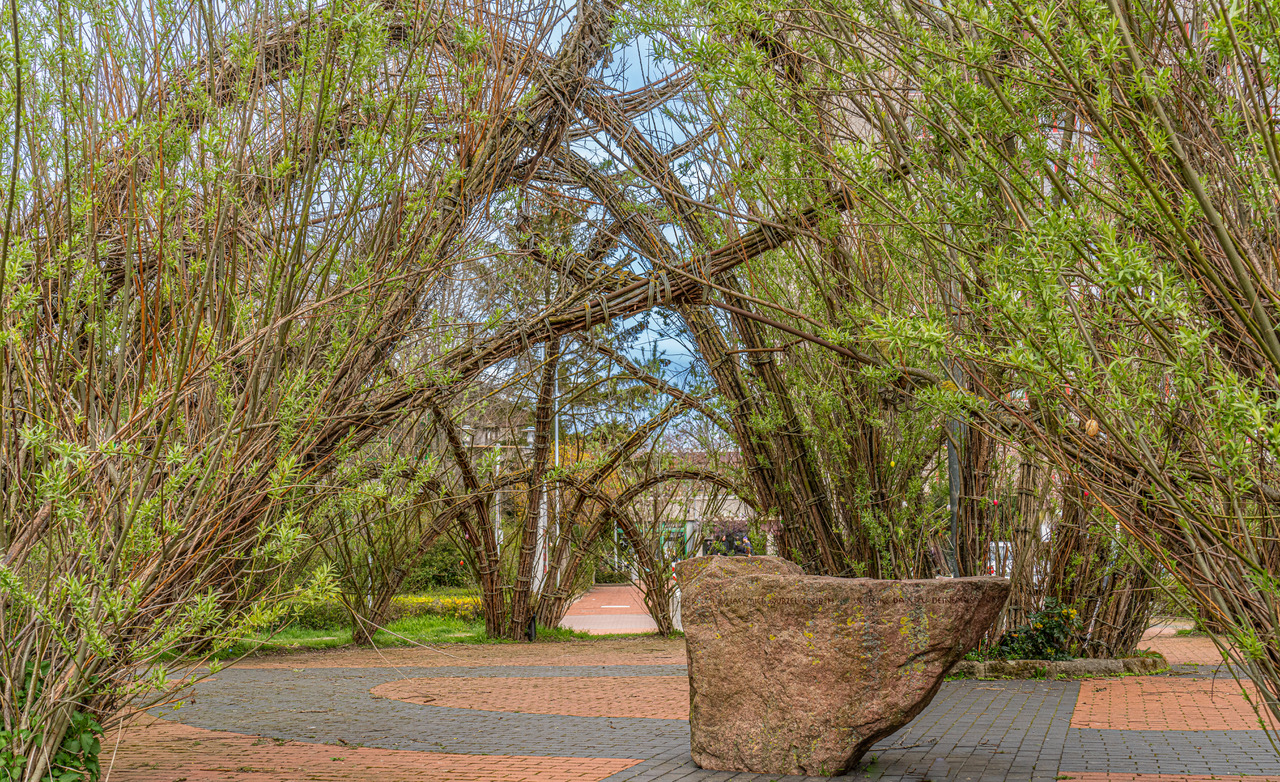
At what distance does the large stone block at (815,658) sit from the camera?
4.76 metres

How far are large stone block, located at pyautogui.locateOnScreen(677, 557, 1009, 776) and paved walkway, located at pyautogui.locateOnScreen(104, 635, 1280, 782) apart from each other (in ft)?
0.81

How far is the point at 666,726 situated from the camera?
6.67 meters

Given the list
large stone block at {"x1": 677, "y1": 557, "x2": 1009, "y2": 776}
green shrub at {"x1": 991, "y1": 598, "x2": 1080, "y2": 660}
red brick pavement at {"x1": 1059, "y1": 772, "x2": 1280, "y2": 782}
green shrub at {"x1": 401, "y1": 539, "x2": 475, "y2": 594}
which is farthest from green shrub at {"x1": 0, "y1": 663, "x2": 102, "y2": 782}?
green shrub at {"x1": 401, "y1": 539, "x2": 475, "y2": 594}

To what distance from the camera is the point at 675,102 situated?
23.1 feet

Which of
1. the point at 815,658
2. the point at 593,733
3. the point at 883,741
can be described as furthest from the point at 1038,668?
the point at 815,658

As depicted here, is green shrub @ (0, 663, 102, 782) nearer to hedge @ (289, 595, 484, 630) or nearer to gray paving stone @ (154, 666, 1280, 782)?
gray paving stone @ (154, 666, 1280, 782)

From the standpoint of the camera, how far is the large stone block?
15.6 feet

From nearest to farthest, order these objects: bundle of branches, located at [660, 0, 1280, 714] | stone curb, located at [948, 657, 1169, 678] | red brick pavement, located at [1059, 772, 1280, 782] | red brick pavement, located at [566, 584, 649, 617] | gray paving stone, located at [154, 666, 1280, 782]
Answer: bundle of branches, located at [660, 0, 1280, 714] → red brick pavement, located at [1059, 772, 1280, 782] → gray paving stone, located at [154, 666, 1280, 782] → stone curb, located at [948, 657, 1169, 678] → red brick pavement, located at [566, 584, 649, 617]

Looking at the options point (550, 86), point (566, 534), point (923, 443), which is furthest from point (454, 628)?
point (550, 86)

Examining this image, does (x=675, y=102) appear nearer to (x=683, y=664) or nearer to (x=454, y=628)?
(x=683, y=664)

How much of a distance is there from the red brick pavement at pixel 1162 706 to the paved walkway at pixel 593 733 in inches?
0.9

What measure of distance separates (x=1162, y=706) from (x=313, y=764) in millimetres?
6147

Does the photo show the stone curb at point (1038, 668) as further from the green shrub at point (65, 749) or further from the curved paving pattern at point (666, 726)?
the green shrub at point (65, 749)

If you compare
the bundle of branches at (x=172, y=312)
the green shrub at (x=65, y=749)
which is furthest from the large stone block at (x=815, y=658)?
the green shrub at (x=65, y=749)
